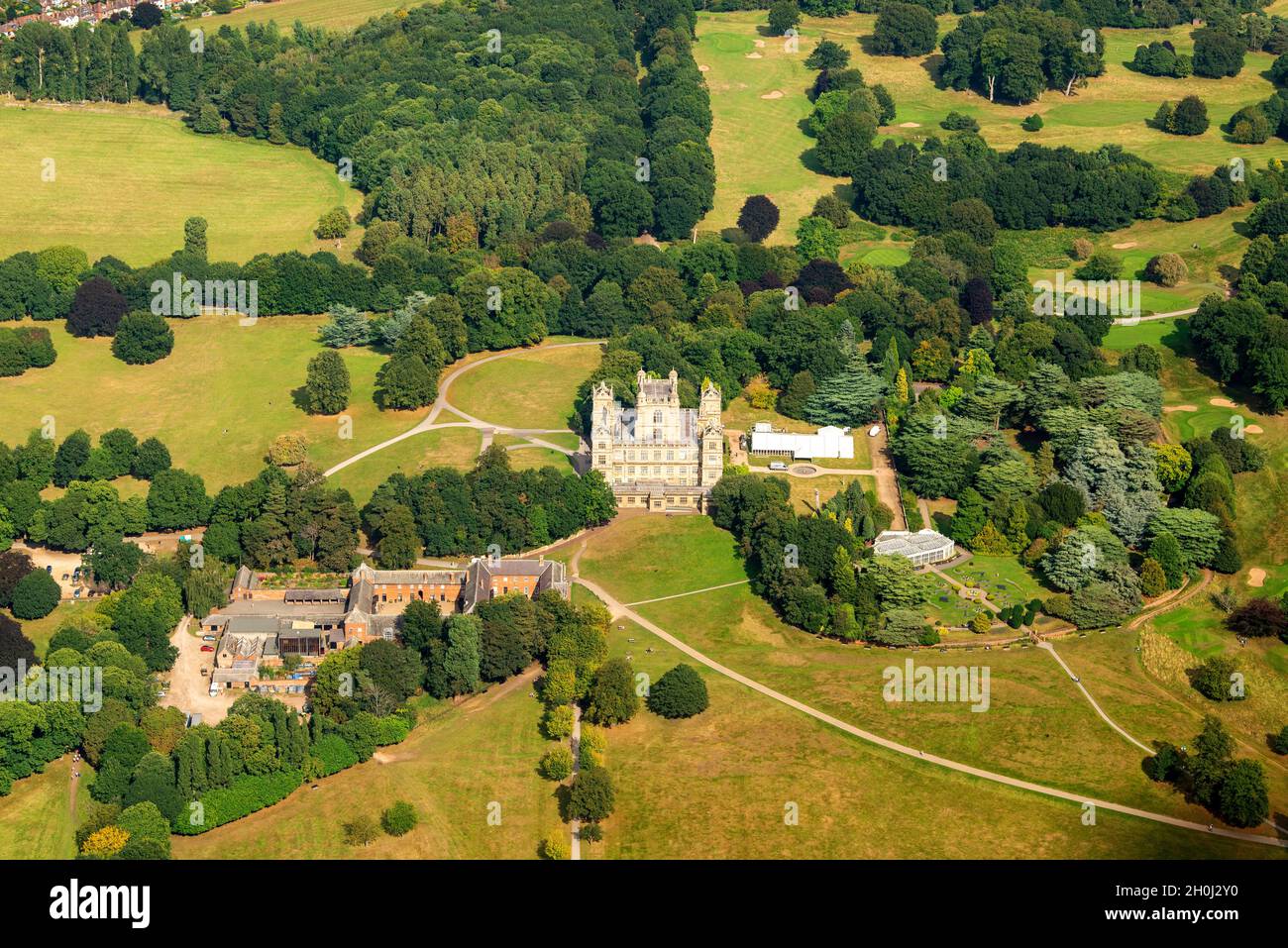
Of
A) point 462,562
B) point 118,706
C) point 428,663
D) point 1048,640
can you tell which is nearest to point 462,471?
point 462,562

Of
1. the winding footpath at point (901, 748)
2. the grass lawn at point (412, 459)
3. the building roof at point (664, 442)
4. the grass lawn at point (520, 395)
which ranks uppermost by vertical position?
the building roof at point (664, 442)

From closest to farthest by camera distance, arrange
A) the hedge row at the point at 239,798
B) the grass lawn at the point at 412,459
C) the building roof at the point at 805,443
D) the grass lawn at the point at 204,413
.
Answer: the hedge row at the point at 239,798 → the grass lawn at the point at 412,459 → the building roof at the point at 805,443 → the grass lawn at the point at 204,413

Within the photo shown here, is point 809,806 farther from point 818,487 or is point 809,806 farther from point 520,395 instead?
point 520,395

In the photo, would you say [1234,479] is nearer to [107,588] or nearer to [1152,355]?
[1152,355]

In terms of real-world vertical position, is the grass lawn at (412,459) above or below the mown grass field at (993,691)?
above

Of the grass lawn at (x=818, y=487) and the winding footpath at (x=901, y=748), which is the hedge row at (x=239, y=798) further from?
the grass lawn at (x=818, y=487)

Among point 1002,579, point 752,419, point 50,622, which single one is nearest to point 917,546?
point 1002,579

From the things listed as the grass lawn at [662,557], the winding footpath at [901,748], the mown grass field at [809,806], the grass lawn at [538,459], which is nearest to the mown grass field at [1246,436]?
the winding footpath at [901,748]

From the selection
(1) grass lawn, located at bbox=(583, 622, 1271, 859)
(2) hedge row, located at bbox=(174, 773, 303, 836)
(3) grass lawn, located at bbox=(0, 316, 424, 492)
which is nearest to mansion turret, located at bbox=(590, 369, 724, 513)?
(3) grass lawn, located at bbox=(0, 316, 424, 492)
